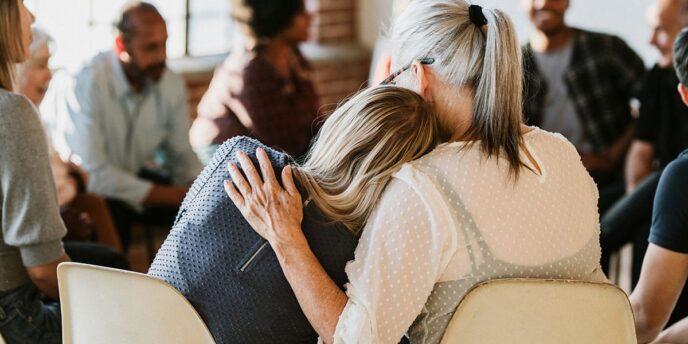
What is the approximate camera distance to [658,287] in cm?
201

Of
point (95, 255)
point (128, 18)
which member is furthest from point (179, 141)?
point (95, 255)

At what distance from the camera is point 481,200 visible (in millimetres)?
1688

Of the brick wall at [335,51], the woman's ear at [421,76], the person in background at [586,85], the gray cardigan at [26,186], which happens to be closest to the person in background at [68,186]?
the gray cardigan at [26,186]

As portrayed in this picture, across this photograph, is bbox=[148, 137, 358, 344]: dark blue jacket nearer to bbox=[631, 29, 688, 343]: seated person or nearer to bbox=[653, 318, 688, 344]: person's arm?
bbox=[631, 29, 688, 343]: seated person

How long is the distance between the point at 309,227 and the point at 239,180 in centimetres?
15

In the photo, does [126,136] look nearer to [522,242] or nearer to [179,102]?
[179,102]

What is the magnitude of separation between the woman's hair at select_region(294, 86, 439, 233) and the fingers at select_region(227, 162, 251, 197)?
94mm

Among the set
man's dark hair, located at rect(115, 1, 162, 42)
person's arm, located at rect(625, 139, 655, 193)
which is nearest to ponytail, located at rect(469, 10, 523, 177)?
person's arm, located at rect(625, 139, 655, 193)

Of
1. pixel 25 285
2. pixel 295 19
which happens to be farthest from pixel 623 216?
pixel 25 285

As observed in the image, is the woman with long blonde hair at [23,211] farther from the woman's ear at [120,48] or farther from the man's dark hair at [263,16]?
the man's dark hair at [263,16]

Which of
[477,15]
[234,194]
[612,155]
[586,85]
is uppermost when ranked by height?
[477,15]

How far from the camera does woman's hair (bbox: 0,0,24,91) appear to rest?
2.06m

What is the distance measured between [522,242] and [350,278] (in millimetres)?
314

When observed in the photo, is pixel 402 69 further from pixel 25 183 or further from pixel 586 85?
pixel 586 85
